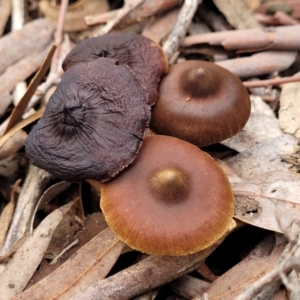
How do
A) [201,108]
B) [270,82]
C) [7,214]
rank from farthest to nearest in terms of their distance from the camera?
[270,82]
[7,214]
[201,108]

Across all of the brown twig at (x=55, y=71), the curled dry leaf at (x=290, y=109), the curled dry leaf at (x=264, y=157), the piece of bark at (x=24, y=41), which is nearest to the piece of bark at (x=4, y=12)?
the piece of bark at (x=24, y=41)

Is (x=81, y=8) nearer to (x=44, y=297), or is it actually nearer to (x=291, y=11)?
(x=291, y=11)

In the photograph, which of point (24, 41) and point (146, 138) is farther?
point (24, 41)

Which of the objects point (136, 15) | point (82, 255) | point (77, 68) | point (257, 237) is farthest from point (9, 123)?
point (257, 237)

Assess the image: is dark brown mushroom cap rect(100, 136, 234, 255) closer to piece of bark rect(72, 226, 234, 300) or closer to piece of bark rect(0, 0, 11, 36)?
piece of bark rect(72, 226, 234, 300)

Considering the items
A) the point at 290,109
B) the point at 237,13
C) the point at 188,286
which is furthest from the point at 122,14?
the point at 188,286

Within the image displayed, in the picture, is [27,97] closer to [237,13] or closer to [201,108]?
[201,108]
